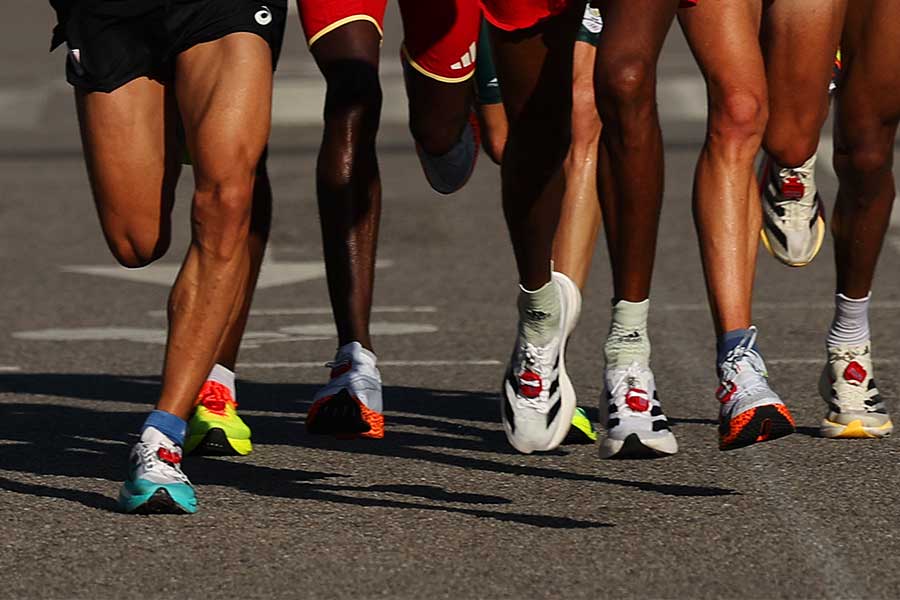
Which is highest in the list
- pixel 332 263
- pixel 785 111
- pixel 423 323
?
pixel 785 111

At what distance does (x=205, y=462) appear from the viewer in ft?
21.9

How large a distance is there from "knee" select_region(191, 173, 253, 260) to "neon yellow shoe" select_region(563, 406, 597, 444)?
1.46m

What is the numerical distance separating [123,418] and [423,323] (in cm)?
272

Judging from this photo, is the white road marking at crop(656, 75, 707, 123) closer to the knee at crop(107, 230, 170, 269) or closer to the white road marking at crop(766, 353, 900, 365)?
the white road marking at crop(766, 353, 900, 365)

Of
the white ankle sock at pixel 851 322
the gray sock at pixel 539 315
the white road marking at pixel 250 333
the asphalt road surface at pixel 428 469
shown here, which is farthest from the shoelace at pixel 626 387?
the white road marking at pixel 250 333

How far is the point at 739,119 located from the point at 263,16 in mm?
1420

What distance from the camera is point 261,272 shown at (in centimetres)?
1220

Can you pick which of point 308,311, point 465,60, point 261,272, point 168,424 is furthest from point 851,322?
point 261,272

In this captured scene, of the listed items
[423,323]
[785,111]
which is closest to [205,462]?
[785,111]

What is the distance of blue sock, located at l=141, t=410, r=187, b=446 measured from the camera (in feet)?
19.4

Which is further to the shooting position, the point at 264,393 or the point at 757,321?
the point at 757,321

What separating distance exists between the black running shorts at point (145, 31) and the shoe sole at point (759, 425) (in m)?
1.61

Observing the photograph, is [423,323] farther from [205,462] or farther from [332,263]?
[205,462]

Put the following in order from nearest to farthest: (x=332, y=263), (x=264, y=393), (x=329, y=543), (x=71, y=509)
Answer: (x=329, y=543), (x=71, y=509), (x=332, y=263), (x=264, y=393)
